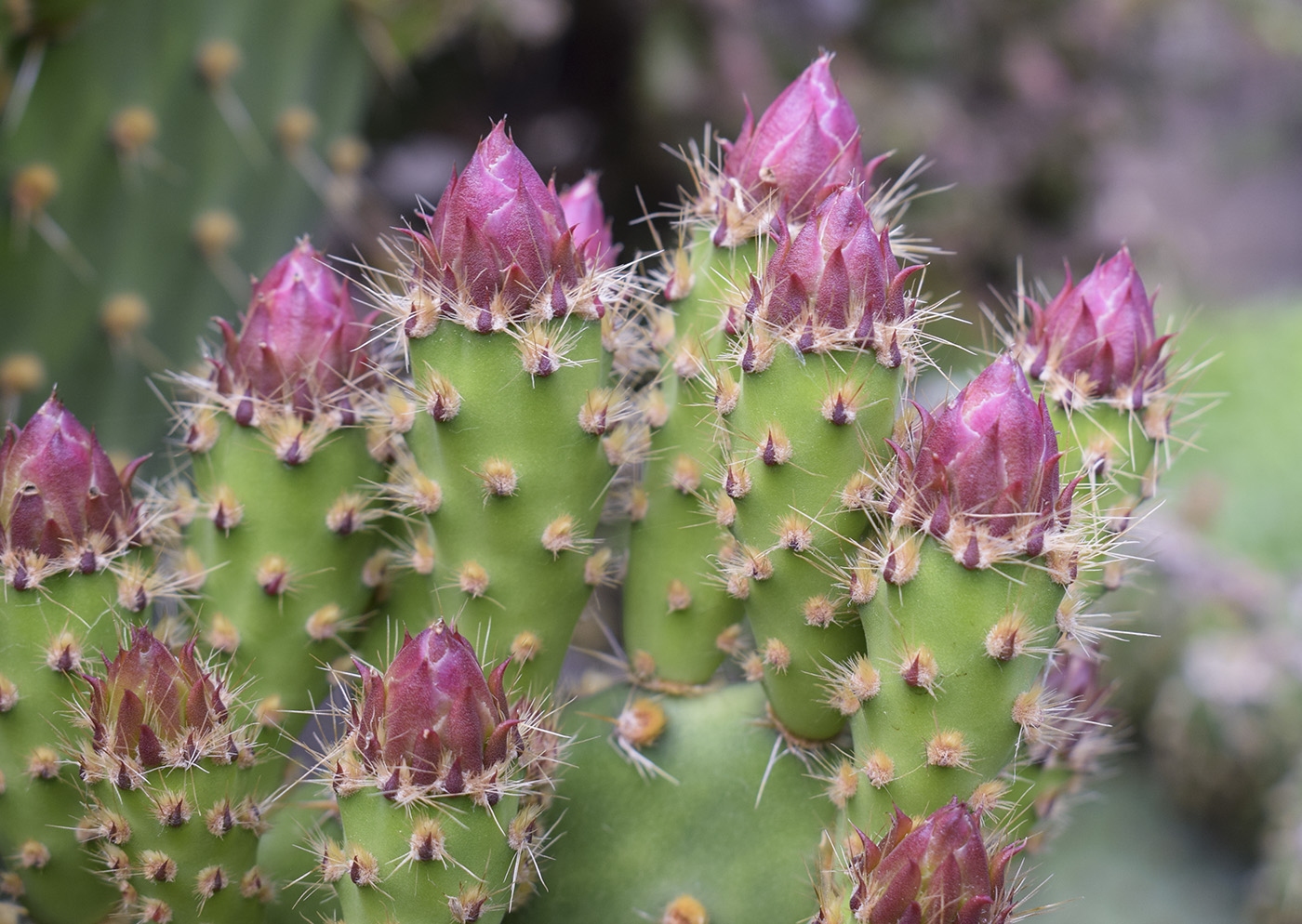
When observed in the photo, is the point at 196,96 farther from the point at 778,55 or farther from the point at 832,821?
the point at 778,55

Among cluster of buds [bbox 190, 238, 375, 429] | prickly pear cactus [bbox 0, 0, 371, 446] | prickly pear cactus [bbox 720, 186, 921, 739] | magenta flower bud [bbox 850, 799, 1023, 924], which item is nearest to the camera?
magenta flower bud [bbox 850, 799, 1023, 924]

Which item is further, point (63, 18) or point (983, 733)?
point (63, 18)

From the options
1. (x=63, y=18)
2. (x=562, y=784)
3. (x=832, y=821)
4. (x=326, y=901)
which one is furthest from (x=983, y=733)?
(x=63, y=18)

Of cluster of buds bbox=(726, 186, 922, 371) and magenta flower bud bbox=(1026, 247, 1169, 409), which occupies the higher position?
cluster of buds bbox=(726, 186, 922, 371)

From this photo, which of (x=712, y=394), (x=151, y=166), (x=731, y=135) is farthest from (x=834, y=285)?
(x=731, y=135)

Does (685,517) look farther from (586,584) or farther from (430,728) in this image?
(430,728)

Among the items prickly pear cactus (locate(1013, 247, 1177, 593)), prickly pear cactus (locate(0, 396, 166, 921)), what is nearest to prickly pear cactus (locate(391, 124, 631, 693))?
prickly pear cactus (locate(0, 396, 166, 921))

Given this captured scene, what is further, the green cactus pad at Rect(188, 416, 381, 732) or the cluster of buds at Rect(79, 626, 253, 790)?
the green cactus pad at Rect(188, 416, 381, 732)

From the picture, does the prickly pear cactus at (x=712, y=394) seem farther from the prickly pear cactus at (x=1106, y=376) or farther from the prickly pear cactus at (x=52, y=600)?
the prickly pear cactus at (x=52, y=600)

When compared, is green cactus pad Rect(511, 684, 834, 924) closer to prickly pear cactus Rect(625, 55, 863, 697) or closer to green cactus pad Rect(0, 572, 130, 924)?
prickly pear cactus Rect(625, 55, 863, 697)
